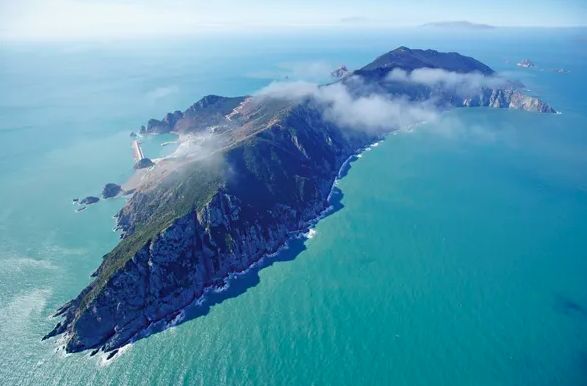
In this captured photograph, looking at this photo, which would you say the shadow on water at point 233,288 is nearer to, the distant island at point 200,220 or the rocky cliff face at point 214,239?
the distant island at point 200,220

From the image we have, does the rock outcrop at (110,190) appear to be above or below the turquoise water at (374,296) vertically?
above

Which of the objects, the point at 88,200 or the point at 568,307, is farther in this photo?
the point at 88,200

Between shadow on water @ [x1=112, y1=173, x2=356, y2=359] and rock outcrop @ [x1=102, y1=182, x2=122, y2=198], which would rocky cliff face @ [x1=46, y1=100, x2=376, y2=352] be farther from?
rock outcrop @ [x1=102, y1=182, x2=122, y2=198]

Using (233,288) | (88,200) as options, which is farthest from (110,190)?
(233,288)

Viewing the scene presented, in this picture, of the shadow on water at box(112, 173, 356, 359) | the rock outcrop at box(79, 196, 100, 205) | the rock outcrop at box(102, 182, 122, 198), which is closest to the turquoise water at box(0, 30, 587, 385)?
the shadow on water at box(112, 173, 356, 359)

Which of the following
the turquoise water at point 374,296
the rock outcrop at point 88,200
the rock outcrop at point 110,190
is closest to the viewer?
the turquoise water at point 374,296

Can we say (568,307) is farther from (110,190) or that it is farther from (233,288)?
(110,190)

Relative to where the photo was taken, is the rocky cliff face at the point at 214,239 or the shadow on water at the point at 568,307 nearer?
the rocky cliff face at the point at 214,239

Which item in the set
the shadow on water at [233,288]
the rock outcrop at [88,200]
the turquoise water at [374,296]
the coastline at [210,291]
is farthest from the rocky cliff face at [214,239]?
the rock outcrop at [88,200]

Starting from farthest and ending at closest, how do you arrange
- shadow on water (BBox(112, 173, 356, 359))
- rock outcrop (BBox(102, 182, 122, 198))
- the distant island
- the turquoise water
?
1. rock outcrop (BBox(102, 182, 122, 198))
2. shadow on water (BBox(112, 173, 356, 359))
3. the distant island
4. the turquoise water

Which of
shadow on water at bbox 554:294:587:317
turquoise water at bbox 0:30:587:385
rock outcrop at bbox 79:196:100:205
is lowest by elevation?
shadow on water at bbox 554:294:587:317
